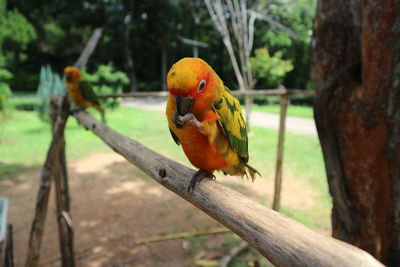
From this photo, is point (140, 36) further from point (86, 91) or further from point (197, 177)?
point (197, 177)

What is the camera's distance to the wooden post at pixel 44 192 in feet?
8.11

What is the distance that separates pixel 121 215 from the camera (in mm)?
3980

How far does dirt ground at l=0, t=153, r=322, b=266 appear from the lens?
10.5ft

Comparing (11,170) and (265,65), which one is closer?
(11,170)

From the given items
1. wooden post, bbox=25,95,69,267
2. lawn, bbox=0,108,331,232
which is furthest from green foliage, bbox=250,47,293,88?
wooden post, bbox=25,95,69,267

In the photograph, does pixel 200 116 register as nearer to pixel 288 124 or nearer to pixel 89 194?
pixel 89 194

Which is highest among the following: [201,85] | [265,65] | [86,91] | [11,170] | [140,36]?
[140,36]

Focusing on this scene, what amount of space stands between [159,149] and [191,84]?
5.43 meters

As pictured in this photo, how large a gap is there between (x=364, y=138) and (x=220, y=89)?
99cm

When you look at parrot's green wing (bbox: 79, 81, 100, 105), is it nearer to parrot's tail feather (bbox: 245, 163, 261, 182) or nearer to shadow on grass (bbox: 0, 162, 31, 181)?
shadow on grass (bbox: 0, 162, 31, 181)

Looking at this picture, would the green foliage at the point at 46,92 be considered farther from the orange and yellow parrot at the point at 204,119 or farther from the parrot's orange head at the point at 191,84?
the parrot's orange head at the point at 191,84

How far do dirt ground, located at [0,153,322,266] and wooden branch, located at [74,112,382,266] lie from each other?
2154mm

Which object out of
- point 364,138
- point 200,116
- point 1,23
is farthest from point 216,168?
point 1,23

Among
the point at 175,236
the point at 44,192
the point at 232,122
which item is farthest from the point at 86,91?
the point at 232,122
